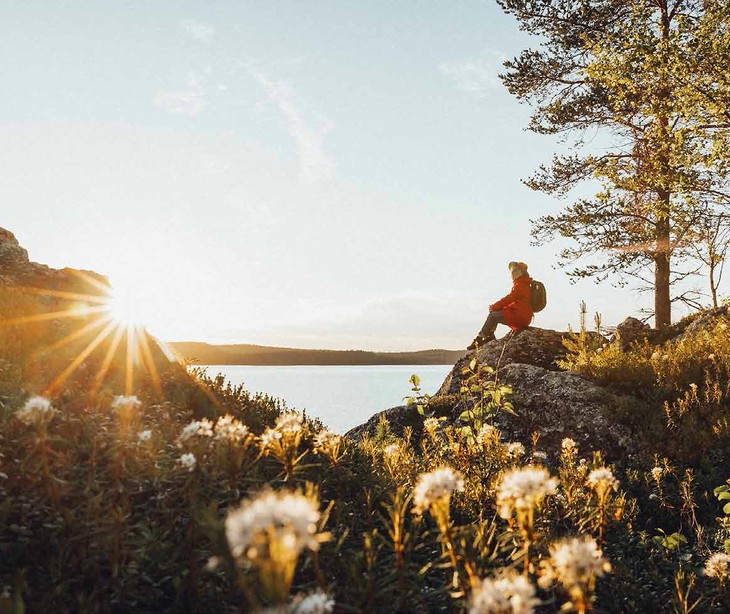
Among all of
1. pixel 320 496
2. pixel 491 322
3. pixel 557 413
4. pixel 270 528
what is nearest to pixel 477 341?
pixel 491 322

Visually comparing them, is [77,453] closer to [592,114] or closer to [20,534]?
[20,534]

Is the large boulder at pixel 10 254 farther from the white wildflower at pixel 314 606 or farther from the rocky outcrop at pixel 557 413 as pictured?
the white wildflower at pixel 314 606

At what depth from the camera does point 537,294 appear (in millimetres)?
12398

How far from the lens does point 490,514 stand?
411cm

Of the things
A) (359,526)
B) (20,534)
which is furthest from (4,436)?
(359,526)

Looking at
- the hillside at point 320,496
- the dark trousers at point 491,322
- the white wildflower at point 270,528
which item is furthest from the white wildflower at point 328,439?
the dark trousers at point 491,322

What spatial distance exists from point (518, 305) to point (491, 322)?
76cm

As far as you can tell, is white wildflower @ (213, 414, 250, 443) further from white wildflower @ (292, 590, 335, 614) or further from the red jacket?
the red jacket

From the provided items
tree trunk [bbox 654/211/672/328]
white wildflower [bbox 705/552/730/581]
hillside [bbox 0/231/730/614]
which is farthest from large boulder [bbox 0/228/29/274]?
tree trunk [bbox 654/211/672/328]

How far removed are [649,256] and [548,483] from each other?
61.8 ft

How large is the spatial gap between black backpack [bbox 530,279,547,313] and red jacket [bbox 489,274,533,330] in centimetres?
9

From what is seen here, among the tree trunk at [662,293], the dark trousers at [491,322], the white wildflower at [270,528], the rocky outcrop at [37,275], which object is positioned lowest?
the white wildflower at [270,528]

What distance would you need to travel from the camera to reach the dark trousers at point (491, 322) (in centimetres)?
1279

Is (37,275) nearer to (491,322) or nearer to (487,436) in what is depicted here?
(487,436)
